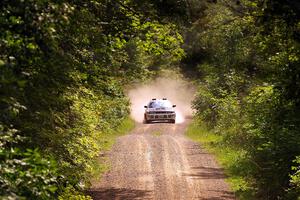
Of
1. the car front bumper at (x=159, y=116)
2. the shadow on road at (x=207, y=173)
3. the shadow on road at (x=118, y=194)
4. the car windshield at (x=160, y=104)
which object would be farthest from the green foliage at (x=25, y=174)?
the car front bumper at (x=159, y=116)

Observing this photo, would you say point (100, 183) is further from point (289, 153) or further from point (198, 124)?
point (198, 124)

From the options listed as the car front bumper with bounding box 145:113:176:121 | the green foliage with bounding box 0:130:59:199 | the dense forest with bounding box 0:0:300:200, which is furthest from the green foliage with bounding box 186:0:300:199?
the car front bumper with bounding box 145:113:176:121

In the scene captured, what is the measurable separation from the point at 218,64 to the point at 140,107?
15.5 m

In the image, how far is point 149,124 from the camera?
40062 millimetres

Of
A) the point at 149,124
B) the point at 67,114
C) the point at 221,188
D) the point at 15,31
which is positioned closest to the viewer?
the point at 15,31

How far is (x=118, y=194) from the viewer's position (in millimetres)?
17125

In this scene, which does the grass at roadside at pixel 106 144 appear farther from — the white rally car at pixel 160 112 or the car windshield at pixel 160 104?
the car windshield at pixel 160 104

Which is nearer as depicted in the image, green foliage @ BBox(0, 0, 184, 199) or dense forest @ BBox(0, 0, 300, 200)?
green foliage @ BBox(0, 0, 184, 199)

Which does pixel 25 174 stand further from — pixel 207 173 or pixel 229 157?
pixel 229 157

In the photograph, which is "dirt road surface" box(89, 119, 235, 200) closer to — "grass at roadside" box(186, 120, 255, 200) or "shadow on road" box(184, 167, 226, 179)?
"shadow on road" box(184, 167, 226, 179)

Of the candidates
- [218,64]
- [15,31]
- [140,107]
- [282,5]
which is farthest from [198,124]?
[15,31]

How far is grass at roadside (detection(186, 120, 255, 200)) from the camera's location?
653 inches

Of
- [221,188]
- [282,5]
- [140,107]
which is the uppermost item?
[140,107]

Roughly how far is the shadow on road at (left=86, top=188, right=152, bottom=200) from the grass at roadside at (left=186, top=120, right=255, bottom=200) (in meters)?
2.61
